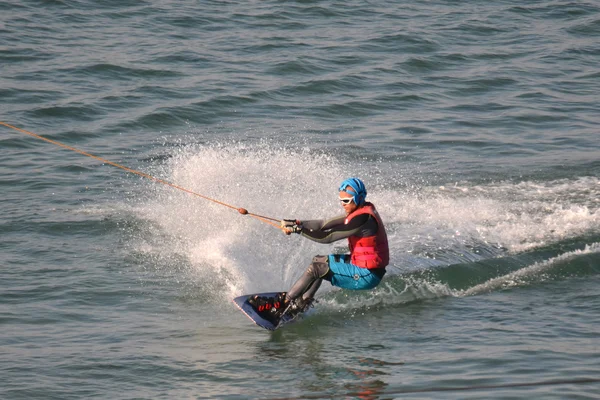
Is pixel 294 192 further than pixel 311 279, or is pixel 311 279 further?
pixel 294 192

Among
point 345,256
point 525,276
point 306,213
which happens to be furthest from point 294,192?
point 345,256

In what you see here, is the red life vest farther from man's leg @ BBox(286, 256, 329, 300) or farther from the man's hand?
the man's hand

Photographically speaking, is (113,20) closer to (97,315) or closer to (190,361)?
(97,315)

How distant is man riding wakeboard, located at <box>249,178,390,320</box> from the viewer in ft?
32.0

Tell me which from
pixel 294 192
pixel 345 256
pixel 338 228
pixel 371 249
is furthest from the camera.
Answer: pixel 294 192

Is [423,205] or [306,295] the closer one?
[306,295]

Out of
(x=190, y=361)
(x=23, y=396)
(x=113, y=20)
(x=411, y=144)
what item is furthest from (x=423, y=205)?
(x=113, y=20)

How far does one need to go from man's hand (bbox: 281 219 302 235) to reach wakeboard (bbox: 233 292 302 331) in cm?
86

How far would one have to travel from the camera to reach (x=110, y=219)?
1403 cm

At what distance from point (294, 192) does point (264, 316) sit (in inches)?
176

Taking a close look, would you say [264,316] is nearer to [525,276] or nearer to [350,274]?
[350,274]

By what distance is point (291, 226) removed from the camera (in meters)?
9.75

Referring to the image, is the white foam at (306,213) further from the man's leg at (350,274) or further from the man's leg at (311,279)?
the man's leg at (350,274)

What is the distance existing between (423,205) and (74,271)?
17.9 feet
